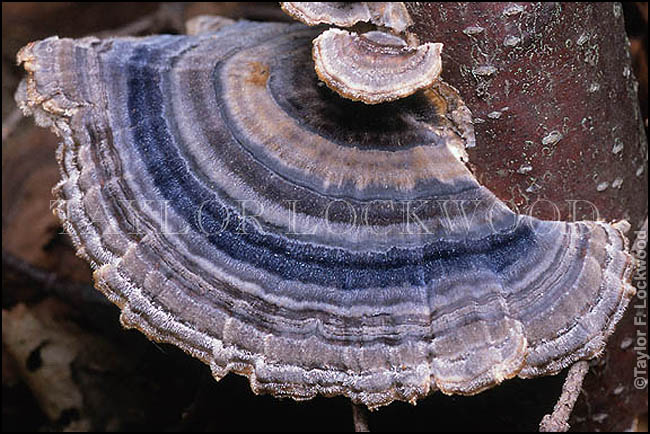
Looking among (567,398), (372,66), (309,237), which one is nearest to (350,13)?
(372,66)

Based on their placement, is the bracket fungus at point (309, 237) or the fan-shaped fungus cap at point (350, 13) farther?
the fan-shaped fungus cap at point (350, 13)

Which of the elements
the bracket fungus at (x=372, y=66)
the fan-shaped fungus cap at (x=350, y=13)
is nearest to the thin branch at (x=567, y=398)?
the bracket fungus at (x=372, y=66)

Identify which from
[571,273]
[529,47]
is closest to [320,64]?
[529,47]

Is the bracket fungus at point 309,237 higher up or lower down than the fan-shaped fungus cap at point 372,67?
lower down

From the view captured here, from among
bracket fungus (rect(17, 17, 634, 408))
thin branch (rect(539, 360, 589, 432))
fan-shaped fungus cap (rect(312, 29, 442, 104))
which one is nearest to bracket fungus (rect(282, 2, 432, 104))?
fan-shaped fungus cap (rect(312, 29, 442, 104))

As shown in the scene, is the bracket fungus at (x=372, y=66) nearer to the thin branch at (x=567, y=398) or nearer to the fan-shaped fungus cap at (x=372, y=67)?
the fan-shaped fungus cap at (x=372, y=67)

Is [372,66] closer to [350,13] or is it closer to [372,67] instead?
[372,67]

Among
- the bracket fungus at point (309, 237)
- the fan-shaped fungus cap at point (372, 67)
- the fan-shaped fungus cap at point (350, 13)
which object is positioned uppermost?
the fan-shaped fungus cap at point (350, 13)
